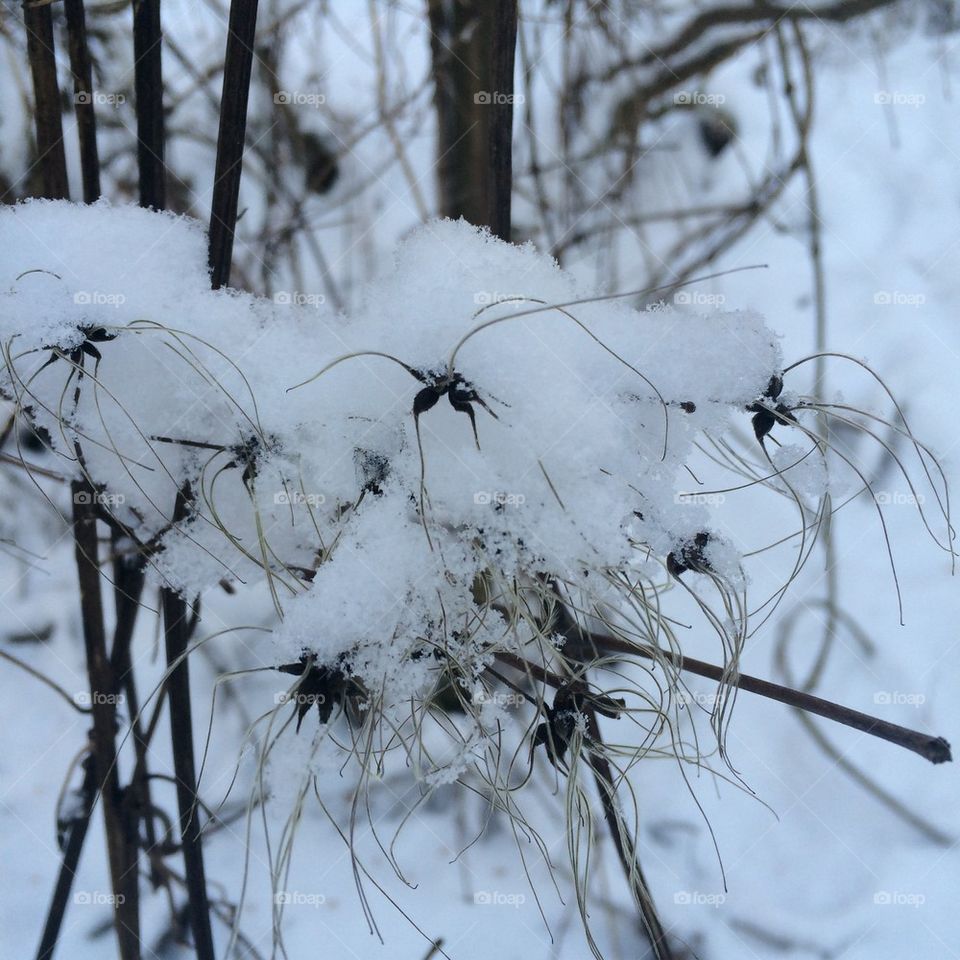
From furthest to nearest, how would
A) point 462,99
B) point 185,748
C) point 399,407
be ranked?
point 462,99 → point 185,748 → point 399,407

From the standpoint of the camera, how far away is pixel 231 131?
0.97 ft

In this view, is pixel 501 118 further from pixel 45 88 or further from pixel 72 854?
pixel 72 854

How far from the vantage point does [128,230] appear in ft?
1.07

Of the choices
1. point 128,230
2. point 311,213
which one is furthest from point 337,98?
point 128,230

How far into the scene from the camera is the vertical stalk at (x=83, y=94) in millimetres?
349

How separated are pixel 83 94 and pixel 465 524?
0.94ft

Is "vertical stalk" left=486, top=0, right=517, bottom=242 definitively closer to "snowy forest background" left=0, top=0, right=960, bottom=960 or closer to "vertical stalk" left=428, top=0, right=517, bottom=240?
"snowy forest background" left=0, top=0, right=960, bottom=960

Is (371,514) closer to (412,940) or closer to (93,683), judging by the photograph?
(93,683)

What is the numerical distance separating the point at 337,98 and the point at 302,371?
0.49 meters

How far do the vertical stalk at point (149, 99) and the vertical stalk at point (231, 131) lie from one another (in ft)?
0.20

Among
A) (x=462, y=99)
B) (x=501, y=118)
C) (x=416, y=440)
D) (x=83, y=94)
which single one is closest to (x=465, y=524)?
(x=416, y=440)

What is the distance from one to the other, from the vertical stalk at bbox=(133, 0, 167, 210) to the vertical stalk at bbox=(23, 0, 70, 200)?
40 millimetres

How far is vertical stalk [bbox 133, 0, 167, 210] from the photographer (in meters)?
0.34

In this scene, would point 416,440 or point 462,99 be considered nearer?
point 416,440
